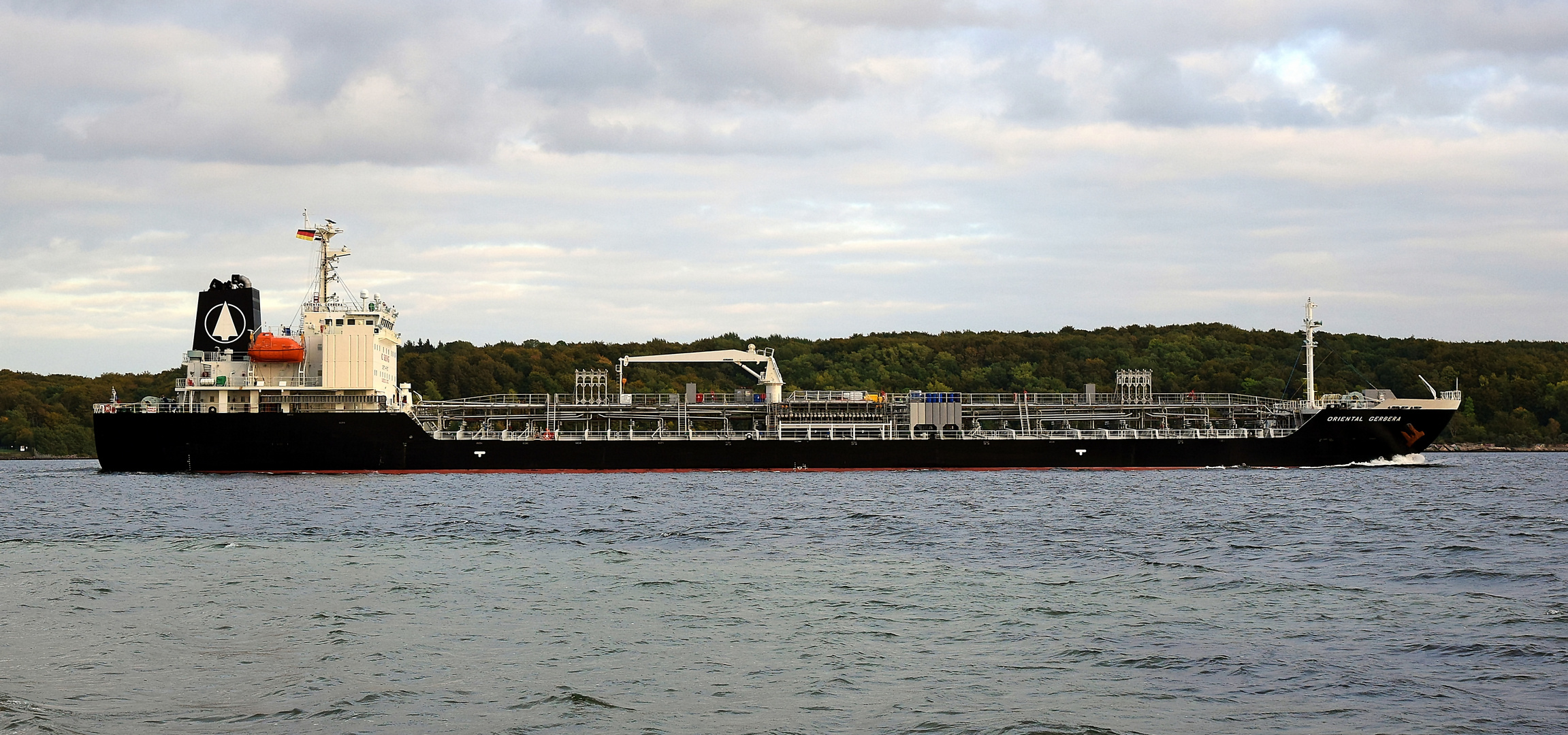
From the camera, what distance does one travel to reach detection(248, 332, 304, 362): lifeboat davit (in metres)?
62.7

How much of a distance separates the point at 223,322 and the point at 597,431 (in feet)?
69.1

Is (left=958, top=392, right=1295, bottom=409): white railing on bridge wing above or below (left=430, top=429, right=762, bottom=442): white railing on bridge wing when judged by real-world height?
above

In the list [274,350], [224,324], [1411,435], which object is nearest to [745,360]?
[274,350]

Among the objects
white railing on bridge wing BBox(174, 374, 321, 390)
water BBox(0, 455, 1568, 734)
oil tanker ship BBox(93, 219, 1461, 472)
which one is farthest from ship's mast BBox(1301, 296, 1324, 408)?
white railing on bridge wing BBox(174, 374, 321, 390)

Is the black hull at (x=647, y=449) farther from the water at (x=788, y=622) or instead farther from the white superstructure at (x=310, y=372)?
the water at (x=788, y=622)

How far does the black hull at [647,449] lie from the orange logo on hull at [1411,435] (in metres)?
0.07

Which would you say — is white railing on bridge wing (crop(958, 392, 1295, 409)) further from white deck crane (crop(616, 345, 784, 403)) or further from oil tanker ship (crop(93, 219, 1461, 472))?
white deck crane (crop(616, 345, 784, 403))

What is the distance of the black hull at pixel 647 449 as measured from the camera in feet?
199

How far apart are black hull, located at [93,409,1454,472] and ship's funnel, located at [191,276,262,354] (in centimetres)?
535

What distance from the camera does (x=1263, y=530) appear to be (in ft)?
107

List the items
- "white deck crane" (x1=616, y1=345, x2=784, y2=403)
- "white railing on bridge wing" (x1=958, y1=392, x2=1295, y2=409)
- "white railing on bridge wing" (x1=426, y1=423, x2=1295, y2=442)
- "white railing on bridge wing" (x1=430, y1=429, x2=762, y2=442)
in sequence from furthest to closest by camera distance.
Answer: "white deck crane" (x1=616, y1=345, x2=784, y2=403) < "white railing on bridge wing" (x1=958, y1=392, x2=1295, y2=409) < "white railing on bridge wing" (x1=426, y1=423, x2=1295, y2=442) < "white railing on bridge wing" (x1=430, y1=429, x2=762, y2=442)

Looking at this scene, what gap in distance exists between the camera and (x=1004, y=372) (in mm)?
137375

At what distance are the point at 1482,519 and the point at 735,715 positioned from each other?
31504mm

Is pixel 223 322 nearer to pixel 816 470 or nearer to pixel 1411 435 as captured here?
pixel 816 470
